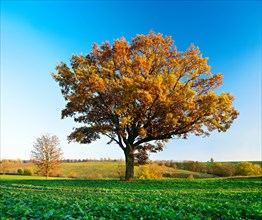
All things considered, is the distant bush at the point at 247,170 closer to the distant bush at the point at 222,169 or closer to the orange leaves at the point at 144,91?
the distant bush at the point at 222,169

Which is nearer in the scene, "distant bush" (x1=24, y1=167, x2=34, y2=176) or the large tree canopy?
the large tree canopy

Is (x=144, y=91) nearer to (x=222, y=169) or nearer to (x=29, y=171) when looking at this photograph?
(x=222, y=169)

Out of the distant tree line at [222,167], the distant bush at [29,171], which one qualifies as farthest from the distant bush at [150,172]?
the distant bush at [29,171]

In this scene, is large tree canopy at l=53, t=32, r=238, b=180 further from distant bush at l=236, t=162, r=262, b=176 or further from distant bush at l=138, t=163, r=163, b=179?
distant bush at l=236, t=162, r=262, b=176

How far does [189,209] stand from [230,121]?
949 inches

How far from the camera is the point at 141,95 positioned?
2961 centimetres

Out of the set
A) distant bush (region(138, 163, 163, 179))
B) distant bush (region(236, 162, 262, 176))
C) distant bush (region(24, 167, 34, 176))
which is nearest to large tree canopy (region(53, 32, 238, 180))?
distant bush (region(138, 163, 163, 179))

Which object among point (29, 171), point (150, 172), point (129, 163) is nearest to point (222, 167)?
point (150, 172)

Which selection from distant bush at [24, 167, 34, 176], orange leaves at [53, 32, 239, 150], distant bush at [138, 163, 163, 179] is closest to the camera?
orange leaves at [53, 32, 239, 150]

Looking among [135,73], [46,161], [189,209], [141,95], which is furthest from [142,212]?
[46,161]

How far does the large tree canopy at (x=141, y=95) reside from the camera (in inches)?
1230

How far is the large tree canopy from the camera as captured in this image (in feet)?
102

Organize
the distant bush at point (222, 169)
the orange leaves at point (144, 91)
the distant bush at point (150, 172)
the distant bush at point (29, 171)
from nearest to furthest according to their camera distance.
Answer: the orange leaves at point (144, 91)
the distant bush at point (150, 172)
the distant bush at point (222, 169)
the distant bush at point (29, 171)

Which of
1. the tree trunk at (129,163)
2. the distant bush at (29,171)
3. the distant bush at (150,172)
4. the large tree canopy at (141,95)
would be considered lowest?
the distant bush at (29,171)
